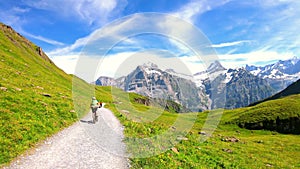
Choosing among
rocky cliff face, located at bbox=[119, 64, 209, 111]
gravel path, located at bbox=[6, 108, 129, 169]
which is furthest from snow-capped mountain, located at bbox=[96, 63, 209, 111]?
gravel path, located at bbox=[6, 108, 129, 169]

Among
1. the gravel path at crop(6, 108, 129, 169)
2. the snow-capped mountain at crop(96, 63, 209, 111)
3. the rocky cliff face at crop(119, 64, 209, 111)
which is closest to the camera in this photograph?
the gravel path at crop(6, 108, 129, 169)

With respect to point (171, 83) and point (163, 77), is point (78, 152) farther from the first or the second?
point (171, 83)

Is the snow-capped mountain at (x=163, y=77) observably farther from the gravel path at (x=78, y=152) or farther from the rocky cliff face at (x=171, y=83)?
the gravel path at (x=78, y=152)

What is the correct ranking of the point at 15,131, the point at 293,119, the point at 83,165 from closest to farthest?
the point at 83,165, the point at 15,131, the point at 293,119

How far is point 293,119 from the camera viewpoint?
9138cm

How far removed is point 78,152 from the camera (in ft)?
55.2

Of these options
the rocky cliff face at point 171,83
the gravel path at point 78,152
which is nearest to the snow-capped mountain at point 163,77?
the rocky cliff face at point 171,83

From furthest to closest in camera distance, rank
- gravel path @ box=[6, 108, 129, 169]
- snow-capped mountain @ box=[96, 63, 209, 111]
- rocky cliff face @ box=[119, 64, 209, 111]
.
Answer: rocky cliff face @ box=[119, 64, 209, 111]
snow-capped mountain @ box=[96, 63, 209, 111]
gravel path @ box=[6, 108, 129, 169]

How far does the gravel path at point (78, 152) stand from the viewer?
14.6 m

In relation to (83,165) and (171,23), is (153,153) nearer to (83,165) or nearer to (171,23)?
(83,165)

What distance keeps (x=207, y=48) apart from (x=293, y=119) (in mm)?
96426

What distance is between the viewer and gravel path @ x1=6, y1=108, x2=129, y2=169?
1458cm

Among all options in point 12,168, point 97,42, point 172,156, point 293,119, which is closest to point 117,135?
point 172,156

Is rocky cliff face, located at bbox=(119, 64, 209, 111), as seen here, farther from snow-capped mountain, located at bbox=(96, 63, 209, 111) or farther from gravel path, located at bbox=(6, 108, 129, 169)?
gravel path, located at bbox=(6, 108, 129, 169)
